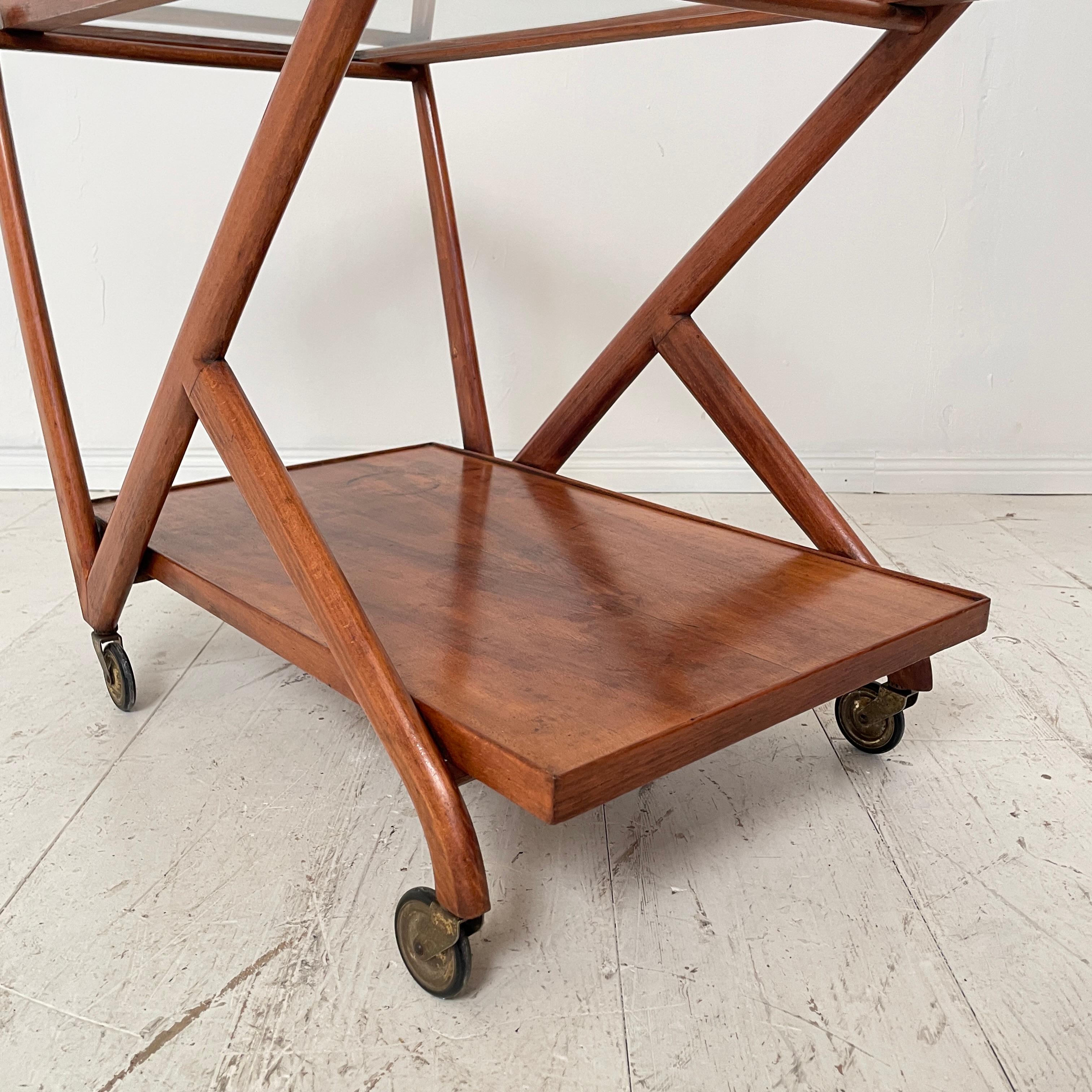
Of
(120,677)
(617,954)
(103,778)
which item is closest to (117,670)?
(120,677)

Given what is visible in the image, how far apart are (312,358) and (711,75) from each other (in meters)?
1.05

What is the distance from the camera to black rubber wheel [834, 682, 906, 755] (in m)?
1.33

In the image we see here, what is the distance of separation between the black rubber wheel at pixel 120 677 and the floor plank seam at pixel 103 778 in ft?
0.11

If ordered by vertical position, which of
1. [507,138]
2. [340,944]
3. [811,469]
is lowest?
[811,469]

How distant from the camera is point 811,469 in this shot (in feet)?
8.55

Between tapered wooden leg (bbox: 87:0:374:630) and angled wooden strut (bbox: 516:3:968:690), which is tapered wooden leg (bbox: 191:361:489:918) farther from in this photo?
angled wooden strut (bbox: 516:3:968:690)

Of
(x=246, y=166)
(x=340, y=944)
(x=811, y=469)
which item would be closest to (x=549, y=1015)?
(x=340, y=944)

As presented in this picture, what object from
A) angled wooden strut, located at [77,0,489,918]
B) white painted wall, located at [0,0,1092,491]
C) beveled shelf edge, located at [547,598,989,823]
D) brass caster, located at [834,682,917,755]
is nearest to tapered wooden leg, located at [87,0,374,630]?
angled wooden strut, located at [77,0,489,918]

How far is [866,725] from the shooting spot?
4.42 feet

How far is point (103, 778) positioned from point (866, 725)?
0.88 metres

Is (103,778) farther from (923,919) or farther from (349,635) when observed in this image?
(923,919)

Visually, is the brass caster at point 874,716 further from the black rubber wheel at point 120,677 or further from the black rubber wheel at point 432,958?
the black rubber wheel at point 120,677

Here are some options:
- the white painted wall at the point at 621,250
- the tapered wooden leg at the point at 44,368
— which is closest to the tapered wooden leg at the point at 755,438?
the tapered wooden leg at the point at 44,368

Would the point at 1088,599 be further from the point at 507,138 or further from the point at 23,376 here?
the point at 23,376
